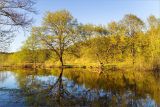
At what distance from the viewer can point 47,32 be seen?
1833 inches

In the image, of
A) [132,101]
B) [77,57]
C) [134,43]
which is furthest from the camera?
[77,57]

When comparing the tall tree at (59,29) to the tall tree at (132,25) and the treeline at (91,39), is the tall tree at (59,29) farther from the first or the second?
the tall tree at (132,25)

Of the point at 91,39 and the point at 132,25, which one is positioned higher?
the point at 132,25

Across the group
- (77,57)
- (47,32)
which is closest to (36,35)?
(47,32)

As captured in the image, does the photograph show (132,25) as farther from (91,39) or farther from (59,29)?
(59,29)

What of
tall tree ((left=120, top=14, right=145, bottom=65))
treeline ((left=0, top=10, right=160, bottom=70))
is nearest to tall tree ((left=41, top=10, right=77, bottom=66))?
treeline ((left=0, top=10, right=160, bottom=70))

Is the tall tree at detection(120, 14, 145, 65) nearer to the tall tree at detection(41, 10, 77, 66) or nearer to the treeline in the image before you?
the treeline

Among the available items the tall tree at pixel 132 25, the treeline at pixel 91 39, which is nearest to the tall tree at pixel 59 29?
the treeline at pixel 91 39

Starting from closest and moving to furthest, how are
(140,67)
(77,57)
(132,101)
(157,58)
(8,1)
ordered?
(8,1), (132,101), (157,58), (140,67), (77,57)

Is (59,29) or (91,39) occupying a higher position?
(59,29)

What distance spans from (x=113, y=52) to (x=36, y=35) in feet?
46.8

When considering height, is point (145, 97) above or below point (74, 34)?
below

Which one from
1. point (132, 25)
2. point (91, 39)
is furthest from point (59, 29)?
point (132, 25)

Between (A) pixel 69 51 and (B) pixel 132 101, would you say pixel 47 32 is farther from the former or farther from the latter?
(B) pixel 132 101
